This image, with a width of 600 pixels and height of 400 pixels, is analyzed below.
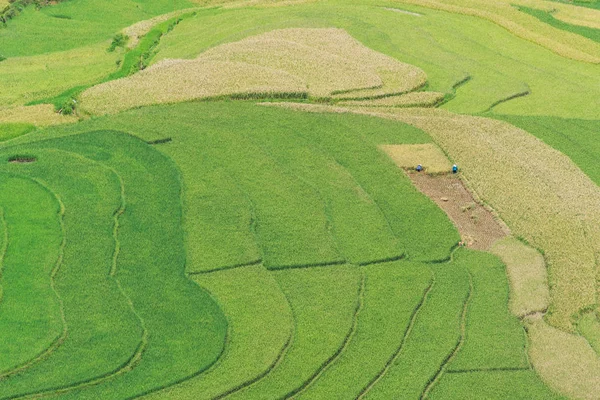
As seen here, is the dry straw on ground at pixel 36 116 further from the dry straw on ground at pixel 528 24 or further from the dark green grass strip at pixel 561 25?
the dark green grass strip at pixel 561 25

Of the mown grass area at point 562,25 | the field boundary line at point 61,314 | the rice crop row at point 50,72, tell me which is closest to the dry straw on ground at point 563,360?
the field boundary line at point 61,314

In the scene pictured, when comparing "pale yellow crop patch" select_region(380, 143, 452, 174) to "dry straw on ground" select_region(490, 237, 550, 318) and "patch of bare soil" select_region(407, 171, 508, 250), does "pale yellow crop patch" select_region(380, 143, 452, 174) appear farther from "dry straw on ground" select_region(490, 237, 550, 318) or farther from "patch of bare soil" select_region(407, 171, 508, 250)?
"dry straw on ground" select_region(490, 237, 550, 318)

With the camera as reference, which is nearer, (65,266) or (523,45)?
(65,266)

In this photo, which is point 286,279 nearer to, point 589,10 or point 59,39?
point 59,39

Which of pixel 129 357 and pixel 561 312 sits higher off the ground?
pixel 129 357

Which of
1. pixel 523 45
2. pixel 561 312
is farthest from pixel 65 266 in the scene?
pixel 523 45

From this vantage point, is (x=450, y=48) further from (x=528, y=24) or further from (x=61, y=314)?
(x=61, y=314)

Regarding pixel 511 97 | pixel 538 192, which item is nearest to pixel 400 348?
pixel 538 192
